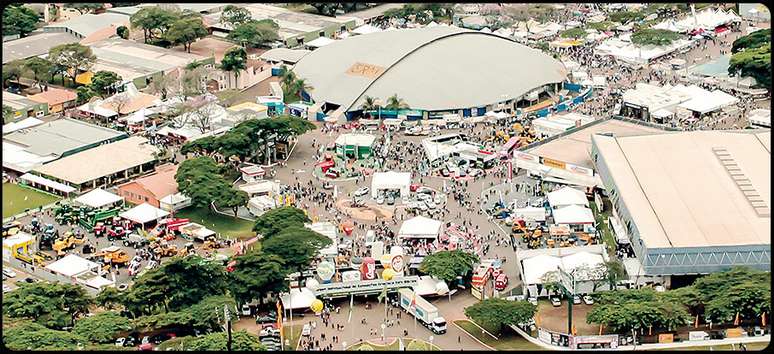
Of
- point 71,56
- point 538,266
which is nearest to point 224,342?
point 538,266

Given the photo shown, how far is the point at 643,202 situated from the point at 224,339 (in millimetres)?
14748

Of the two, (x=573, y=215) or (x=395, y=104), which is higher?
(x=573, y=215)

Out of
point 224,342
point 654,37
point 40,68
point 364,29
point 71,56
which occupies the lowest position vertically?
point 364,29

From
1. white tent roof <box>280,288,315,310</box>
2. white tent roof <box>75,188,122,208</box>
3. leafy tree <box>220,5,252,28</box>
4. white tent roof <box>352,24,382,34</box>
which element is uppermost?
white tent roof <box>280,288,315,310</box>

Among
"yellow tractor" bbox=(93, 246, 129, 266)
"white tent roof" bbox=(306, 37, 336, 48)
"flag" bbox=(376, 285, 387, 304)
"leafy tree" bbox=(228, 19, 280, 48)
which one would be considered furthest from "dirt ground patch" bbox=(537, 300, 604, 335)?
"leafy tree" bbox=(228, 19, 280, 48)

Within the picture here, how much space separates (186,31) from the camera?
214ft

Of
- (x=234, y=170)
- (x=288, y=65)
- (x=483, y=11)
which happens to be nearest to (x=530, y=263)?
(x=234, y=170)

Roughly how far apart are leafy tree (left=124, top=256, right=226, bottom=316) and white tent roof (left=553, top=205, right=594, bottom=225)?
11.7 metres

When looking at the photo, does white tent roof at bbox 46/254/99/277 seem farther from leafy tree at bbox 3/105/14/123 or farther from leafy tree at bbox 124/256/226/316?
leafy tree at bbox 3/105/14/123

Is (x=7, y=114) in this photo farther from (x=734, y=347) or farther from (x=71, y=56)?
(x=734, y=347)

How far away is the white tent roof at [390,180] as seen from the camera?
4638 centimetres

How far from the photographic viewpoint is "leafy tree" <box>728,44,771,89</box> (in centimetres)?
5747

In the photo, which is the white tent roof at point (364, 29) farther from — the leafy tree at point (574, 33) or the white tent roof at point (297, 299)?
the white tent roof at point (297, 299)

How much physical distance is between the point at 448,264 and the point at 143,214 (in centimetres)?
1124
